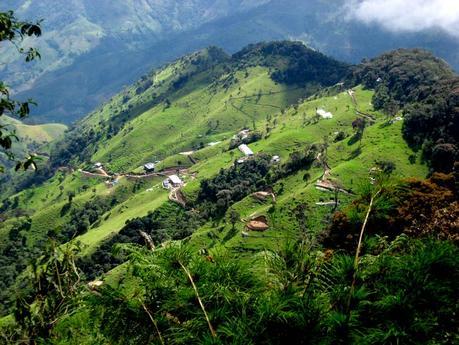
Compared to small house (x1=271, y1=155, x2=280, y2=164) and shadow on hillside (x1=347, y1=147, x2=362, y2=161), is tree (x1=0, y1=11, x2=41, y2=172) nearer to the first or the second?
shadow on hillside (x1=347, y1=147, x2=362, y2=161)

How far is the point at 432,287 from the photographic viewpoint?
859 centimetres

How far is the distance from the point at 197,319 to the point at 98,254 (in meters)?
145

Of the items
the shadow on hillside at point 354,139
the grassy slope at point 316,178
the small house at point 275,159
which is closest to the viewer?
the grassy slope at point 316,178

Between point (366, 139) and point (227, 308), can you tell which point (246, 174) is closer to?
point (366, 139)

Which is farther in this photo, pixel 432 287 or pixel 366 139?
pixel 366 139

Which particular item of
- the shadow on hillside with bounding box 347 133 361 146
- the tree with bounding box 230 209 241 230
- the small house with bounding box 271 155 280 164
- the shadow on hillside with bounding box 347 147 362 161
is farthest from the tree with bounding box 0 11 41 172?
the small house with bounding box 271 155 280 164

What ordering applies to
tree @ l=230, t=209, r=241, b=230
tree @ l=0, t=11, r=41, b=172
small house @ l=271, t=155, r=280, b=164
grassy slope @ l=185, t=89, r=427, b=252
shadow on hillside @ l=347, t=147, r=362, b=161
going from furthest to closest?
small house @ l=271, t=155, r=280, b=164 → shadow on hillside @ l=347, t=147, r=362, b=161 → tree @ l=230, t=209, r=241, b=230 → grassy slope @ l=185, t=89, r=427, b=252 → tree @ l=0, t=11, r=41, b=172

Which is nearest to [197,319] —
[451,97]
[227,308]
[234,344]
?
[227,308]

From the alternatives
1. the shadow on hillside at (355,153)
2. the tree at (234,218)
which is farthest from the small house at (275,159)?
the tree at (234,218)

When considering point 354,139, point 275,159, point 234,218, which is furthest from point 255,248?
point 275,159

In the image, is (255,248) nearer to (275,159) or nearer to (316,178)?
(316,178)

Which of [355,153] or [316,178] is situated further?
[355,153]

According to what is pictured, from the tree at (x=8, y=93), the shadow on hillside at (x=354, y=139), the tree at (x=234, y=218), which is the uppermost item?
the tree at (x=8, y=93)

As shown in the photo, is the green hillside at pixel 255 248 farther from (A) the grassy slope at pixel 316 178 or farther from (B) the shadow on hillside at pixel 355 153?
(B) the shadow on hillside at pixel 355 153
